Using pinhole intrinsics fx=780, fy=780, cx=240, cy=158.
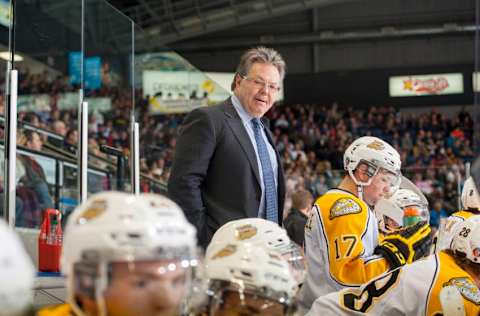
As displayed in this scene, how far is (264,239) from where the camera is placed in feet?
6.54

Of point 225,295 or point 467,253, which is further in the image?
point 467,253

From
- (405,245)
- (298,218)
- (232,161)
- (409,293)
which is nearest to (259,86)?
(232,161)

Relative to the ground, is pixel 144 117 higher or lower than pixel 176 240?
higher

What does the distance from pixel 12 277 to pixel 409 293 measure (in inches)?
59.5

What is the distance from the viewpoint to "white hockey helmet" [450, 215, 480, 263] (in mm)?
2502

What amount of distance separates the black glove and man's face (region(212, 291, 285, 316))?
3.68ft

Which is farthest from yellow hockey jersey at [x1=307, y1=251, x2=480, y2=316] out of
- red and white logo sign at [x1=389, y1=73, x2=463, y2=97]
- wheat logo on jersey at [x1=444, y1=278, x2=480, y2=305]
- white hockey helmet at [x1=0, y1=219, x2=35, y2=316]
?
red and white logo sign at [x1=389, y1=73, x2=463, y2=97]

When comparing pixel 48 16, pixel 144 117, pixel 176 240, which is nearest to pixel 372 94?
pixel 144 117

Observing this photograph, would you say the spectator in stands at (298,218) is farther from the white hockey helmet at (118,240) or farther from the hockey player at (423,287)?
the white hockey helmet at (118,240)

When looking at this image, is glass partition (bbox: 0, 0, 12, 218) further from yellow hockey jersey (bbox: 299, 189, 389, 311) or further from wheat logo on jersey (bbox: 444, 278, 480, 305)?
wheat logo on jersey (bbox: 444, 278, 480, 305)

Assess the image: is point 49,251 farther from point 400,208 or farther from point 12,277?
point 12,277

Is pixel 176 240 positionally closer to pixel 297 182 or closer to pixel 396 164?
pixel 396 164

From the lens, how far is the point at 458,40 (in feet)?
60.8

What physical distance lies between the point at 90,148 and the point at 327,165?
9438mm
